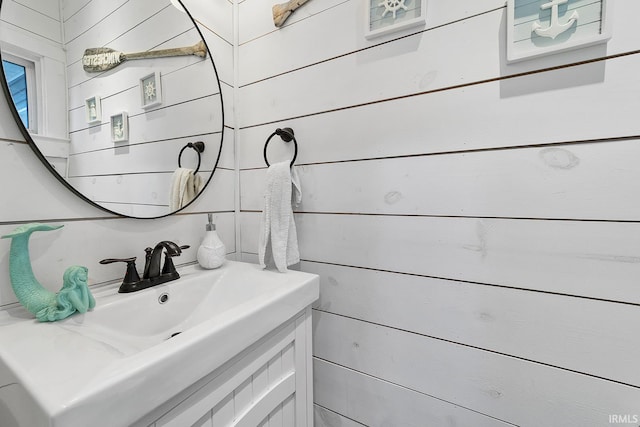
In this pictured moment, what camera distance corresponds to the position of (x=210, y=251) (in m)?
0.97

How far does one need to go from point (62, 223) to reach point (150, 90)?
48 cm

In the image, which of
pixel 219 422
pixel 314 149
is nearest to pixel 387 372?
pixel 219 422

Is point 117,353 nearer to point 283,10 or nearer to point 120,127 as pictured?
point 120,127

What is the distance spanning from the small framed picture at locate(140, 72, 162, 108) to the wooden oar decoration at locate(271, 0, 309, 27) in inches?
19.1

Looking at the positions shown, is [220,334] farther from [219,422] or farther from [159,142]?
[159,142]

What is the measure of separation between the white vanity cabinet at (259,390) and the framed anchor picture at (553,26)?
36.0 inches

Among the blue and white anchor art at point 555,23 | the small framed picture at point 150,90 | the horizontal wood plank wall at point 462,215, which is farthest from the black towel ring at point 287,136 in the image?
the blue and white anchor art at point 555,23

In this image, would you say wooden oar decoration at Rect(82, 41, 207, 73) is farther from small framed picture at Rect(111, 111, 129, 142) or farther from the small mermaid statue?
the small mermaid statue

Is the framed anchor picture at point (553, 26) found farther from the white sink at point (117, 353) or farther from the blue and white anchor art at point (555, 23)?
the white sink at point (117, 353)

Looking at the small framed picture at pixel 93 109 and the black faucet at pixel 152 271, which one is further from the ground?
the small framed picture at pixel 93 109

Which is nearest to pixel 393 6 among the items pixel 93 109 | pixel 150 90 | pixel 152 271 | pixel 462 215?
pixel 462 215

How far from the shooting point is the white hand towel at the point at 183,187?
950 millimetres

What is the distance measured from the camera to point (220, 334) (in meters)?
0.53

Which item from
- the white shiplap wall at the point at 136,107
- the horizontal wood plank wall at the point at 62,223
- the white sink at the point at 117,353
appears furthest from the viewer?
the white shiplap wall at the point at 136,107
